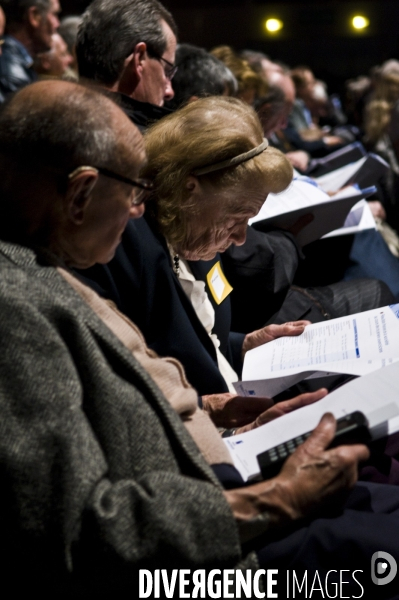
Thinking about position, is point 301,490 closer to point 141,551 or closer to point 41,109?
point 141,551

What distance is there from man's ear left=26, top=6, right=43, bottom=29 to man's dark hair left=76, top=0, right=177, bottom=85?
2028 millimetres

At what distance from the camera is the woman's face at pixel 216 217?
6.02ft

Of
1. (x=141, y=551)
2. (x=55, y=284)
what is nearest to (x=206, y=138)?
(x=55, y=284)

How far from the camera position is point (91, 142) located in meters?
1.17

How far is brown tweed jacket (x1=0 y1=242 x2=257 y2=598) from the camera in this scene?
103cm

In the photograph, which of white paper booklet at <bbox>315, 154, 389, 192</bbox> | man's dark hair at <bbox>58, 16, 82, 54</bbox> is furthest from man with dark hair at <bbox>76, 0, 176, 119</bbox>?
man's dark hair at <bbox>58, 16, 82, 54</bbox>

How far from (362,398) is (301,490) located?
0.26 meters

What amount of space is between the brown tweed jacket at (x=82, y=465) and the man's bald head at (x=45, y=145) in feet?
0.28

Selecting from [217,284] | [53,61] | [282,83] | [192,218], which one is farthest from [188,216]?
[53,61]

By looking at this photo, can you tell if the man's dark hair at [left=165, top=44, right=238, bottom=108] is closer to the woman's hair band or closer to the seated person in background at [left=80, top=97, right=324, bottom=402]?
the seated person in background at [left=80, top=97, right=324, bottom=402]

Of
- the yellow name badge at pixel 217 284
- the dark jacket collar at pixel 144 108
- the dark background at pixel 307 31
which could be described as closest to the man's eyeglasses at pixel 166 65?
the dark jacket collar at pixel 144 108

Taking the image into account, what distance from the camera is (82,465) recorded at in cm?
103

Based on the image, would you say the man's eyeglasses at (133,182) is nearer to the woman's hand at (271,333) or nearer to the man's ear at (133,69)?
the woman's hand at (271,333)

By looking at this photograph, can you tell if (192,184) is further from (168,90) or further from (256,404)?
(168,90)
